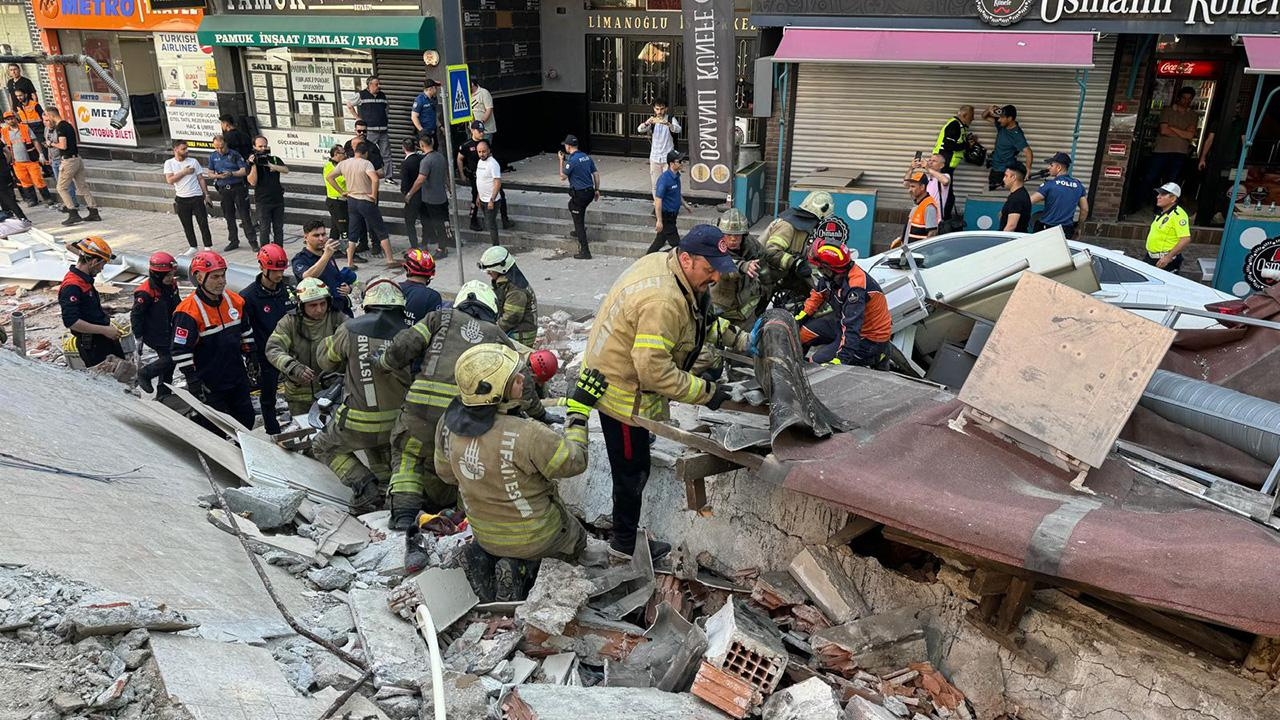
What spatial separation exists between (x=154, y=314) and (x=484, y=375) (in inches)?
171

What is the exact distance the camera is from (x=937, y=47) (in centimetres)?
1118

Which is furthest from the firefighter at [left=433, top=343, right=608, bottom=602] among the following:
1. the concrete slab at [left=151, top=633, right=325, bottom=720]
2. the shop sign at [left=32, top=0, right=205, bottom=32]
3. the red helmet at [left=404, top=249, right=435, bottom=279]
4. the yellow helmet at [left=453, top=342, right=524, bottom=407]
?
the shop sign at [left=32, top=0, right=205, bottom=32]

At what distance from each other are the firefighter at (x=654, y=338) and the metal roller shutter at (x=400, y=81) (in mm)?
11435

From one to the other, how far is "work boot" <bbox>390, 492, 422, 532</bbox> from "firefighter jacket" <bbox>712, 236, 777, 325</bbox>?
2.48 metres

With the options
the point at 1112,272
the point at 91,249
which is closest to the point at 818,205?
the point at 1112,272

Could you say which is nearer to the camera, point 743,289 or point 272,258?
point 743,289

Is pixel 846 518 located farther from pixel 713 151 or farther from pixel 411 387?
pixel 713 151

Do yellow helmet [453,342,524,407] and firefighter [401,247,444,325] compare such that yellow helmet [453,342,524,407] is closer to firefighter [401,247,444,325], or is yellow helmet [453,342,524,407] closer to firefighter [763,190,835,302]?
firefighter [401,247,444,325]

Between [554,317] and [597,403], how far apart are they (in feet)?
18.1

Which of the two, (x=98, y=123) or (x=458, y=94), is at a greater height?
A: (x=458, y=94)

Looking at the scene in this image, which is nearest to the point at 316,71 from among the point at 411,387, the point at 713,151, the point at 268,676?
the point at 713,151

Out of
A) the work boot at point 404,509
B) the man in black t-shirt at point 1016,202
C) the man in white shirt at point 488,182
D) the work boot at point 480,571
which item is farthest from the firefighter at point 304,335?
the man in black t-shirt at point 1016,202

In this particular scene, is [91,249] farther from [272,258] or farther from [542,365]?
[542,365]

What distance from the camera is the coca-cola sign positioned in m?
12.4
